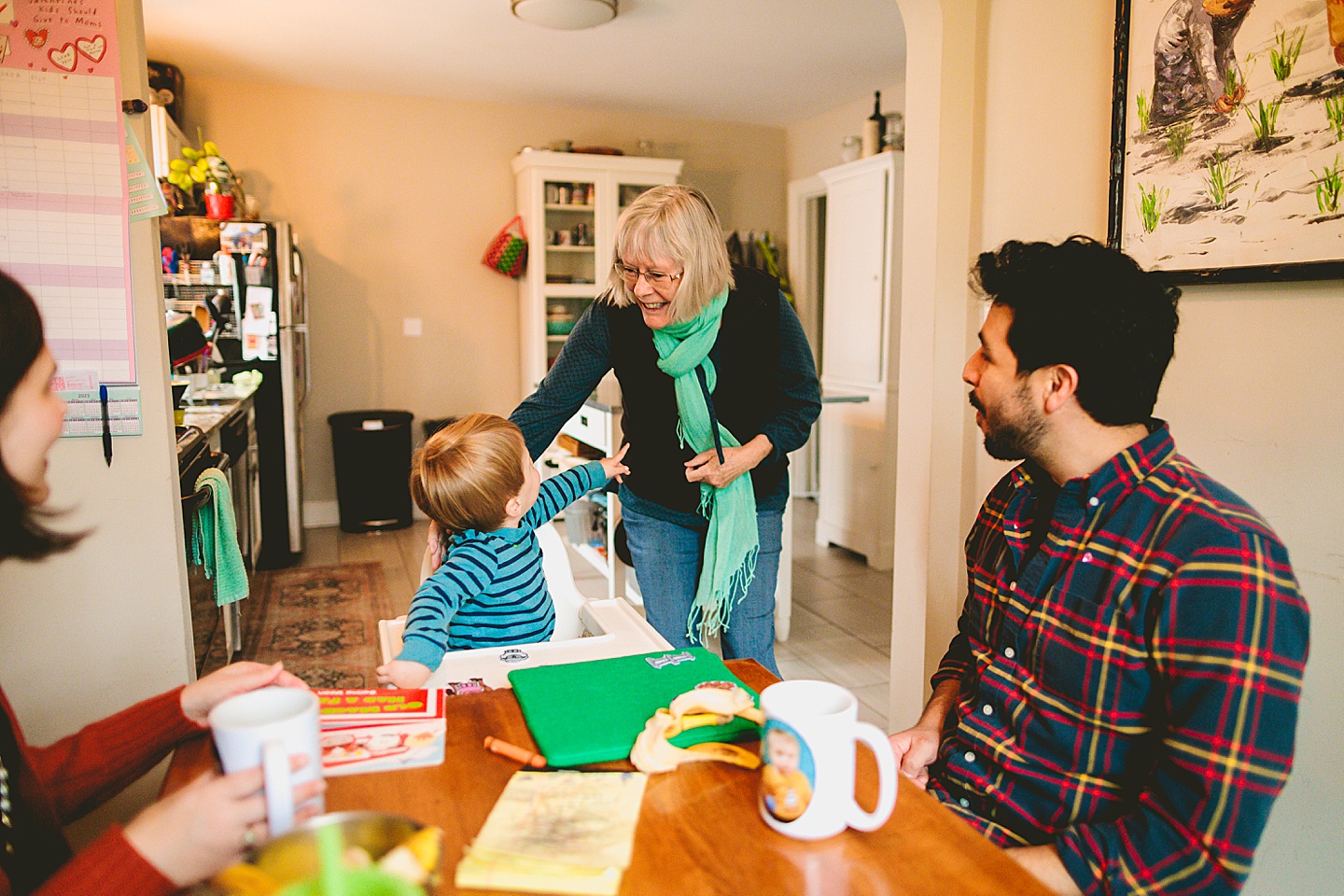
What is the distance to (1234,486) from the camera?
4.66ft

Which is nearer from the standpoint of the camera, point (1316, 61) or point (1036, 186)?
point (1316, 61)

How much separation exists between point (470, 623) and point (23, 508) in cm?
80

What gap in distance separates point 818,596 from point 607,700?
10.7ft

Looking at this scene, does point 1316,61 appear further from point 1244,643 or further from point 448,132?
point 448,132

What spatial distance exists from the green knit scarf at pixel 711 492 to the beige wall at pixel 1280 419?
741 mm

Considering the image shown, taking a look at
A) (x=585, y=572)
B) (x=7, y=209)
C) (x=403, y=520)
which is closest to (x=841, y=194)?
(x=585, y=572)

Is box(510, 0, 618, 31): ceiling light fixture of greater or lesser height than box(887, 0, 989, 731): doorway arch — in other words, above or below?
above

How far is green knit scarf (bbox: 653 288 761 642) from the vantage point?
1.82 meters

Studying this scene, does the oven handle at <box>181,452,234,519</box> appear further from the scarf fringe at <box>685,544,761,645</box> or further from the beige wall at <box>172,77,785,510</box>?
the beige wall at <box>172,77,785,510</box>

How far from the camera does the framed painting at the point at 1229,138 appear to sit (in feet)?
4.06

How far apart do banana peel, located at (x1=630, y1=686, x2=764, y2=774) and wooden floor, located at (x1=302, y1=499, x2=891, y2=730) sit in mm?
1877

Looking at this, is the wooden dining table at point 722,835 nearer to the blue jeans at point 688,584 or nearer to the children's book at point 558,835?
the children's book at point 558,835

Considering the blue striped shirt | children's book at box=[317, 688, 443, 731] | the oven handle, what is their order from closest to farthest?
children's book at box=[317, 688, 443, 731]
the blue striped shirt
the oven handle

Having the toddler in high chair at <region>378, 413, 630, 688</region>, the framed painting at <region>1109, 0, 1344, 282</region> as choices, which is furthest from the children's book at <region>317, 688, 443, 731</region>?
the framed painting at <region>1109, 0, 1344, 282</region>
